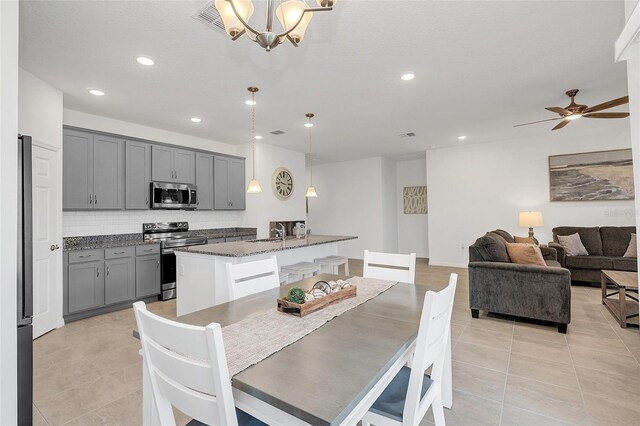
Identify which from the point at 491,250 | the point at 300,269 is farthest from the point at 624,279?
Answer: the point at 300,269

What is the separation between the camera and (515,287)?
3311mm

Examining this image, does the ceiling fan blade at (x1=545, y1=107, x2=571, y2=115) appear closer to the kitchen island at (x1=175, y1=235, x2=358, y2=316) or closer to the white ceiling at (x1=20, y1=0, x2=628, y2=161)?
the white ceiling at (x1=20, y1=0, x2=628, y2=161)

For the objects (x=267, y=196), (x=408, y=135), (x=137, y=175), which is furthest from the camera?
(x=267, y=196)

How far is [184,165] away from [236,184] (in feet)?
3.52

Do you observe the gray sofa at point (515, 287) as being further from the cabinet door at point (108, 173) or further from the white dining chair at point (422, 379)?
the cabinet door at point (108, 173)

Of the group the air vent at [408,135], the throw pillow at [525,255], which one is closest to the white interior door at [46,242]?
the air vent at [408,135]

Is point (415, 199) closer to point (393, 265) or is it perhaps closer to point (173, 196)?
point (173, 196)

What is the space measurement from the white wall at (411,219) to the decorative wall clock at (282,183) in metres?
3.20

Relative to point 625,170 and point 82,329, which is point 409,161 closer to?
point 625,170

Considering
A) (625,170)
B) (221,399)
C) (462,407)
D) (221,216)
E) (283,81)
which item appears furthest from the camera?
(221,216)

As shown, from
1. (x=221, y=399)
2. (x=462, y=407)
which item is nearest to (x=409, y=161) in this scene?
(x=462, y=407)

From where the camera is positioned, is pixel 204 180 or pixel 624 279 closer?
pixel 624 279

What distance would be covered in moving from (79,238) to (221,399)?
14.2 ft

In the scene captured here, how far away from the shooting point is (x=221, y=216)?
5.92 meters
